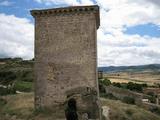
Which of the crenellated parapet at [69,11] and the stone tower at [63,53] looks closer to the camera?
the stone tower at [63,53]

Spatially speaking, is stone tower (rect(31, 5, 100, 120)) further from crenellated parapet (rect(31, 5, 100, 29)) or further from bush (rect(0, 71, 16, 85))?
bush (rect(0, 71, 16, 85))

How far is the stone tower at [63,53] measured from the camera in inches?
934

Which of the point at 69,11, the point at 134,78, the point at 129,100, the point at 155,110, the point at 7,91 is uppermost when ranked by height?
the point at 69,11

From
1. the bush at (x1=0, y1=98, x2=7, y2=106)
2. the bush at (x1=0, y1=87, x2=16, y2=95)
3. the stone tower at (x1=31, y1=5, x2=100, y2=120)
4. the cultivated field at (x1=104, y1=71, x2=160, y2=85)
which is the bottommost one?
the bush at (x1=0, y1=98, x2=7, y2=106)

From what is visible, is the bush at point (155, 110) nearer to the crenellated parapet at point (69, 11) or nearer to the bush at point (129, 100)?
the bush at point (129, 100)

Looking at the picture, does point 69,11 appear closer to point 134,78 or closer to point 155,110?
point 155,110

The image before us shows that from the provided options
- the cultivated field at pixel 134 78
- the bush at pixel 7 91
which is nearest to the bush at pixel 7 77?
the bush at pixel 7 91

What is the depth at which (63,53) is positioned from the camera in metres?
24.0

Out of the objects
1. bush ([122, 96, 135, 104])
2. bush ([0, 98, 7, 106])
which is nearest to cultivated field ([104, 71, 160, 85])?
bush ([122, 96, 135, 104])

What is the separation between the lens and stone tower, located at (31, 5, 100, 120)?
2372 cm

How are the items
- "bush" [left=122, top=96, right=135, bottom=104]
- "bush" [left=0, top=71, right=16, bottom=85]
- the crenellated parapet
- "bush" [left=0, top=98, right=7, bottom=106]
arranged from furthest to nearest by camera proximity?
1. "bush" [left=0, top=71, right=16, bottom=85]
2. "bush" [left=122, top=96, right=135, bottom=104]
3. "bush" [left=0, top=98, right=7, bottom=106]
4. the crenellated parapet

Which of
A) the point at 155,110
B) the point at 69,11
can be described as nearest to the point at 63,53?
the point at 69,11

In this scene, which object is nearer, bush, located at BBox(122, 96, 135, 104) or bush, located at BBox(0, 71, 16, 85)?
bush, located at BBox(122, 96, 135, 104)

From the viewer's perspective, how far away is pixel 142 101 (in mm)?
45125
